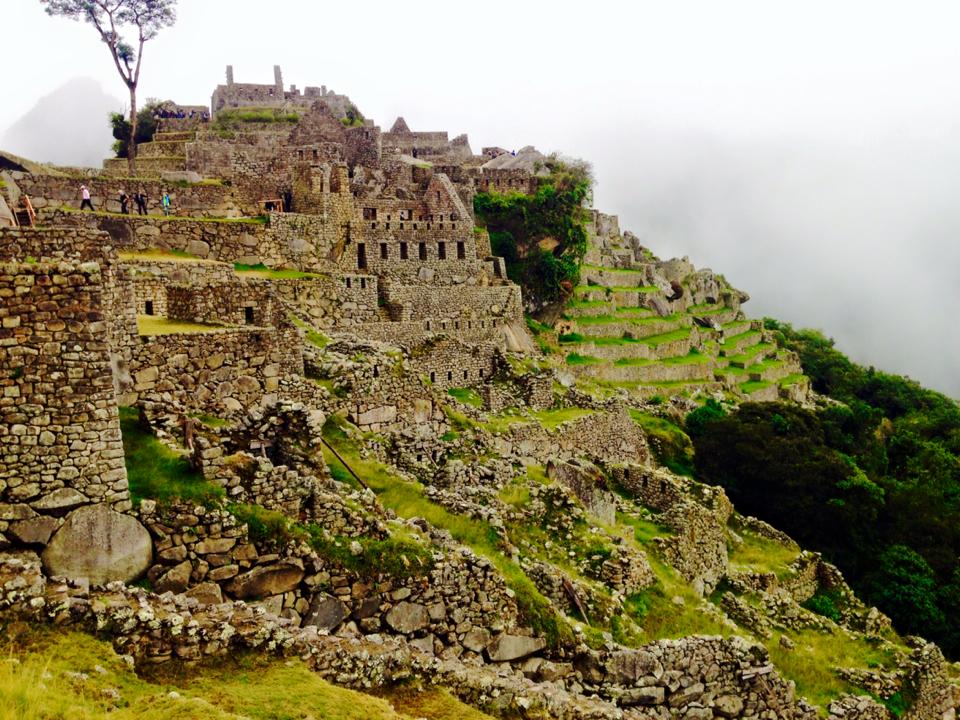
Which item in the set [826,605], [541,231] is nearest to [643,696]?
[826,605]

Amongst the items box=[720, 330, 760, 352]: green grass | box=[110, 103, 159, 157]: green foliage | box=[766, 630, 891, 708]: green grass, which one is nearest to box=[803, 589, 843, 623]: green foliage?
box=[766, 630, 891, 708]: green grass

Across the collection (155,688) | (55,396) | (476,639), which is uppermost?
(55,396)

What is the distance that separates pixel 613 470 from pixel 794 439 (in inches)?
750

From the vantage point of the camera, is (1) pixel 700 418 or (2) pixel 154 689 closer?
(2) pixel 154 689

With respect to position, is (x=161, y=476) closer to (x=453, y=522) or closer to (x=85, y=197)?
(x=453, y=522)

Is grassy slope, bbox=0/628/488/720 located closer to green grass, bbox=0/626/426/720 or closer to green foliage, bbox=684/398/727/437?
green grass, bbox=0/626/426/720

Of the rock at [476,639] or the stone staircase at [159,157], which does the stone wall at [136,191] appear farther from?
the rock at [476,639]

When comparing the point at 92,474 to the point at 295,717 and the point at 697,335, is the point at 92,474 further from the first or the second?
the point at 697,335

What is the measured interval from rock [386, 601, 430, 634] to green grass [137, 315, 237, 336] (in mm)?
5976

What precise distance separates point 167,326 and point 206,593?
7.57 metres

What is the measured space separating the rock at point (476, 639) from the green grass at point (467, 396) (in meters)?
12.8

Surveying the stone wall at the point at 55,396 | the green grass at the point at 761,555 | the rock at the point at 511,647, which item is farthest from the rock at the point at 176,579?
the green grass at the point at 761,555

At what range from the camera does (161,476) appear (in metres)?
9.80

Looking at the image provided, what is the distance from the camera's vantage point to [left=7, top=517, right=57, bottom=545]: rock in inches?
332
